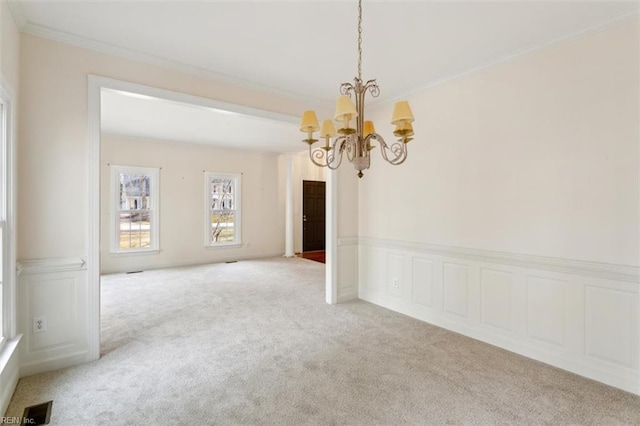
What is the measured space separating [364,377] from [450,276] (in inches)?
60.4

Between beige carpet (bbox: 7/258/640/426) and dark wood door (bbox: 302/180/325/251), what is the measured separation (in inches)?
201

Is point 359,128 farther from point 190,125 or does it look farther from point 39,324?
point 190,125

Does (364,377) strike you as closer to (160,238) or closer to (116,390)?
(116,390)

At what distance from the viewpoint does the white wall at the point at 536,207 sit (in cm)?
233

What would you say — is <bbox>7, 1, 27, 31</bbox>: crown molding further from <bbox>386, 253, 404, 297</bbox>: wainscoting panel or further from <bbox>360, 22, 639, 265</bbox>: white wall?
<bbox>386, 253, 404, 297</bbox>: wainscoting panel

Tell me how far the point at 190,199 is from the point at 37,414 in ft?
17.5

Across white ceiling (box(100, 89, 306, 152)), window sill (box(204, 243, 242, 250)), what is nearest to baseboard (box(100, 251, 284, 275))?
window sill (box(204, 243, 242, 250))

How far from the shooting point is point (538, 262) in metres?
2.75

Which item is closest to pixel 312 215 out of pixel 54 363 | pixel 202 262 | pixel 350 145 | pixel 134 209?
pixel 202 262

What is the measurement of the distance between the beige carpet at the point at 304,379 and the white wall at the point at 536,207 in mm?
335

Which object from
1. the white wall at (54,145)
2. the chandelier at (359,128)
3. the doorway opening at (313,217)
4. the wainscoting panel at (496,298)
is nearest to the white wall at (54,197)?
the white wall at (54,145)

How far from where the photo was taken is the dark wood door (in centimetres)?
895

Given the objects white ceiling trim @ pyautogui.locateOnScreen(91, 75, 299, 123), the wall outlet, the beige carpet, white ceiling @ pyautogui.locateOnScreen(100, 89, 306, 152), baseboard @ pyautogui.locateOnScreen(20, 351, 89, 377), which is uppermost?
white ceiling @ pyautogui.locateOnScreen(100, 89, 306, 152)

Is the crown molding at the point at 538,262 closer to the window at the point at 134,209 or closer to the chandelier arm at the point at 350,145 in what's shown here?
the chandelier arm at the point at 350,145
